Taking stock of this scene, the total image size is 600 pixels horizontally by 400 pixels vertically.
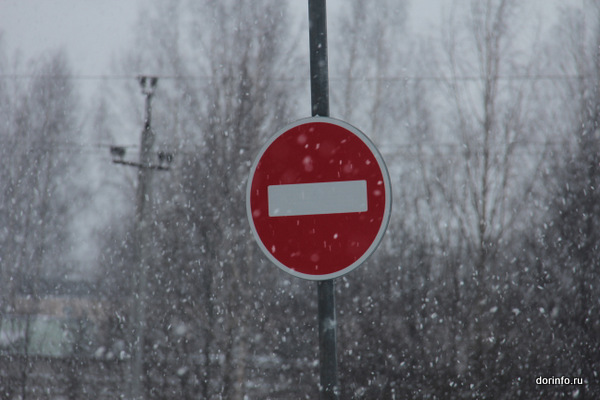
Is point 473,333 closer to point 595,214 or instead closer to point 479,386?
point 479,386

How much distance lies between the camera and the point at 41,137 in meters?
9.12

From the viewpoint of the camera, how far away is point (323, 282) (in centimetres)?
207

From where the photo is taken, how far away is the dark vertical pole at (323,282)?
80.7 inches

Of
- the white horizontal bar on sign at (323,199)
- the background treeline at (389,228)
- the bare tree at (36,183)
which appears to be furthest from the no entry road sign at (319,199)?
the bare tree at (36,183)

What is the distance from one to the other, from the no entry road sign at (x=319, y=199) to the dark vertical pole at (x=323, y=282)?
0.10 m

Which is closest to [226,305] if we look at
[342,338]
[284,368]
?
[284,368]

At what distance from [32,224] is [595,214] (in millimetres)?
7923

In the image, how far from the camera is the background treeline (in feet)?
22.5

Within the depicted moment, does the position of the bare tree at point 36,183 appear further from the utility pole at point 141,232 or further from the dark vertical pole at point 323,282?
the dark vertical pole at point 323,282

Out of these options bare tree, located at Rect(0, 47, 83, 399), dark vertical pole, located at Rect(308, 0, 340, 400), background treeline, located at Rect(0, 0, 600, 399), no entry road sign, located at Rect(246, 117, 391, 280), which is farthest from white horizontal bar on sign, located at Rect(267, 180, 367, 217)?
bare tree, located at Rect(0, 47, 83, 399)

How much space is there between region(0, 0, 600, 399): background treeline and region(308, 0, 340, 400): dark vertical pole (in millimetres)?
4924

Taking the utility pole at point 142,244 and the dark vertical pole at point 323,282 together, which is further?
the utility pole at point 142,244

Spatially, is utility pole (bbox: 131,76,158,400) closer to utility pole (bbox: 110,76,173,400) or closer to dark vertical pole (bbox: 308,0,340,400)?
utility pole (bbox: 110,76,173,400)

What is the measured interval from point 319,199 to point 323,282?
11.6 inches
